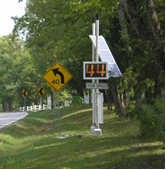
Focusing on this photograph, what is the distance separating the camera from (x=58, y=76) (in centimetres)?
2072

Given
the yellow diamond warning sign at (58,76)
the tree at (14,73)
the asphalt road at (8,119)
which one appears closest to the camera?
the yellow diamond warning sign at (58,76)

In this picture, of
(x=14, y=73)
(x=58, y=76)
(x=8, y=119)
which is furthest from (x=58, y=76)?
(x=14, y=73)

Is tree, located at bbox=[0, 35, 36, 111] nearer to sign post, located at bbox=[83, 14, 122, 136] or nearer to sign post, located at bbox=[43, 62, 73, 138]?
sign post, located at bbox=[83, 14, 122, 136]

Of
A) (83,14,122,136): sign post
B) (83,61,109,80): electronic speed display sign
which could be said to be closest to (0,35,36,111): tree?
(83,14,122,136): sign post

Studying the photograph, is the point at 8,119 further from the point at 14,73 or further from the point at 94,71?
the point at 14,73

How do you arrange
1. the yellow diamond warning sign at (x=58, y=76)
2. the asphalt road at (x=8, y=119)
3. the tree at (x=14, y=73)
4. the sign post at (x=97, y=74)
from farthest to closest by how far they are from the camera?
the tree at (x=14, y=73)
the asphalt road at (x=8, y=119)
the yellow diamond warning sign at (x=58, y=76)
the sign post at (x=97, y=74)

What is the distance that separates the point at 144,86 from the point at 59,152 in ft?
19.7

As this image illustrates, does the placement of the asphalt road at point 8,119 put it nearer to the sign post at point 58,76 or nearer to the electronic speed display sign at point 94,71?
the sign post at point 58,76

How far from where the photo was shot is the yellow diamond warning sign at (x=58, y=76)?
20.4 metres

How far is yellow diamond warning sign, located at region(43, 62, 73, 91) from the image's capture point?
66.9ft

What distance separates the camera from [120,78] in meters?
23.8

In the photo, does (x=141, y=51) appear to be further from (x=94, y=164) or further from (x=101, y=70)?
(x=94, y=164)

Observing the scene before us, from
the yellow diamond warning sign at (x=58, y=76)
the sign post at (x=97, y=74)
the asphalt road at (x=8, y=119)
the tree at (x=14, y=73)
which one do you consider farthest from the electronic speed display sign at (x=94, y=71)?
the tree at (x=14, y=73)

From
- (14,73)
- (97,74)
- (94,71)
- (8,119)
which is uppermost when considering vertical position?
(14,73)
